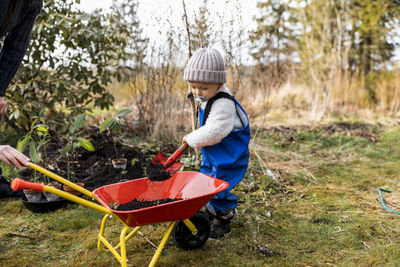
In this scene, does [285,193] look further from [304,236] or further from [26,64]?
[26,64]

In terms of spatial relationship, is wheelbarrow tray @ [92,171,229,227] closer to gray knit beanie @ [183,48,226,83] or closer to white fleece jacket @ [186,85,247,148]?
white fleece jacket @ [186,85,247,148]

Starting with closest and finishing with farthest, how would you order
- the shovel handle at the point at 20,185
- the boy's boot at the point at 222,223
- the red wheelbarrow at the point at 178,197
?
1. the shovel handle at the point at 20,185
2. the red wheelbarrow at the point at 178,197
3. the boy's boot at the point at 222,223

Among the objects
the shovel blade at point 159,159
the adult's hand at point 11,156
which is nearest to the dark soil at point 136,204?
the shovel blade at point 159,159

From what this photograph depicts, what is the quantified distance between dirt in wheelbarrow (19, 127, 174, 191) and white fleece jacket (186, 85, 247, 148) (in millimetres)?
1388

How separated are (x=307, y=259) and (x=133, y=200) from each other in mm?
1212

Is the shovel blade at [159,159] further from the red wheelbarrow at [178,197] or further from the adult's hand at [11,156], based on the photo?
the adult's hand at [11,156]

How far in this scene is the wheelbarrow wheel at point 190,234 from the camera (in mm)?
2184

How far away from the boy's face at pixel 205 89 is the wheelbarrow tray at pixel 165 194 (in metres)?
0.55

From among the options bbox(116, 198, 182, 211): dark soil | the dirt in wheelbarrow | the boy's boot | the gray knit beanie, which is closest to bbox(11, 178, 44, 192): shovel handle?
bbox(116, 198, 182, 211): dark soil

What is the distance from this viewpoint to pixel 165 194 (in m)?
2.34

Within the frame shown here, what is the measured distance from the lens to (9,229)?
2508mm

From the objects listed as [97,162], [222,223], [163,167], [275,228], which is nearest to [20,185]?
[163,167]

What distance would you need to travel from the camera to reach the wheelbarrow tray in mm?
1728

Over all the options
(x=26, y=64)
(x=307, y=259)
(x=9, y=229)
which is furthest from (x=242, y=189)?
(x=26, y=64)
